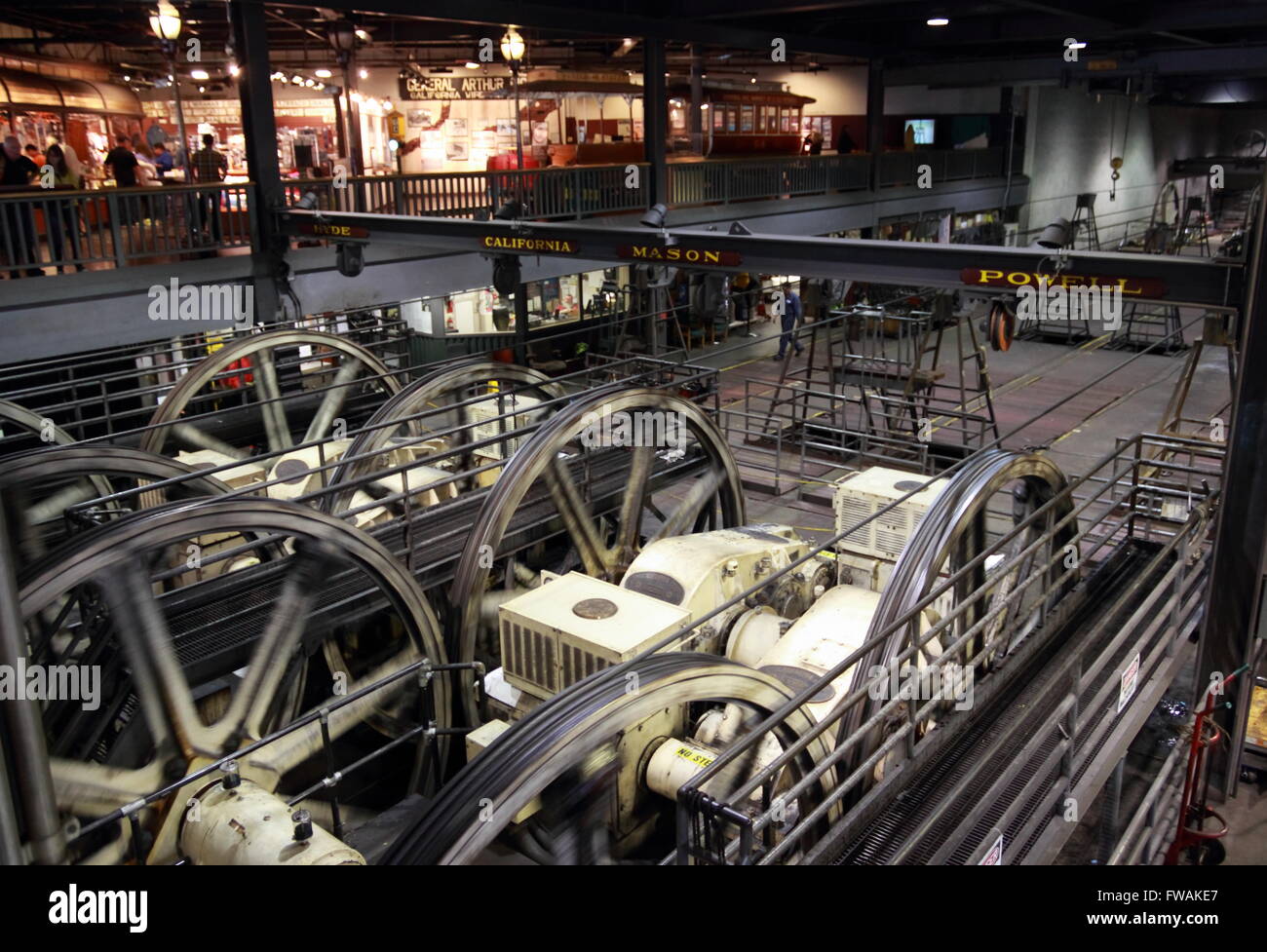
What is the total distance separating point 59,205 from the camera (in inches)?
489

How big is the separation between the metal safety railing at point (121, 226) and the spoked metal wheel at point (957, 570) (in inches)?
420

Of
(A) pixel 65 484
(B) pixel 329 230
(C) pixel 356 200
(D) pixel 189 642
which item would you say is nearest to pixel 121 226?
(B) pixel 329 230

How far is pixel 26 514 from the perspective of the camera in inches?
357

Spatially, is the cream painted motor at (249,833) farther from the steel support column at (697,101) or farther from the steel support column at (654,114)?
the steel support column at (697,101)

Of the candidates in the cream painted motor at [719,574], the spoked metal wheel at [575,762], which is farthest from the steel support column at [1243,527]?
→ the spoked metal wheel at [575,762]

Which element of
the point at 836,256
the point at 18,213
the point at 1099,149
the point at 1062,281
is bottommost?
the point at 1062,281

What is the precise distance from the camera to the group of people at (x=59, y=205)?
1229 cm

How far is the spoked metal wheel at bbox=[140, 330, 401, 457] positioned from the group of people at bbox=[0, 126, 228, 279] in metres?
2.40

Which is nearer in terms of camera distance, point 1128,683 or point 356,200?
point 1128,683

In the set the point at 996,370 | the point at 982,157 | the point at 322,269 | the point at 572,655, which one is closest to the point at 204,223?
the point at 322,269

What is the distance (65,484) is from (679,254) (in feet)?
20.7

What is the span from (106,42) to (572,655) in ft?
76.8

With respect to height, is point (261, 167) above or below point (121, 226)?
above

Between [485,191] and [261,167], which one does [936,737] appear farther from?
[485,191]
